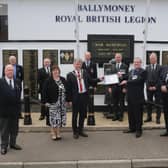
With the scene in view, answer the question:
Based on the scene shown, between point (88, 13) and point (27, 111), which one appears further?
point (88, 13)

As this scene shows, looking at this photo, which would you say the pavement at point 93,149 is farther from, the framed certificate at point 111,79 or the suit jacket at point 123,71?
the suit jacket at point 123,71

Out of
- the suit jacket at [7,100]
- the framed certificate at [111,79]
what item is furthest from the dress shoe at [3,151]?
the framed certificate at [111,79]

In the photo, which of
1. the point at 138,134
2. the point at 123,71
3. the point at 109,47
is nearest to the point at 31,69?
the point at 109,47

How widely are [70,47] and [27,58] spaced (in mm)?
1318

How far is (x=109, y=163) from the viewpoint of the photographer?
9.36 meters

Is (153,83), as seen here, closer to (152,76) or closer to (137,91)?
(152,76)

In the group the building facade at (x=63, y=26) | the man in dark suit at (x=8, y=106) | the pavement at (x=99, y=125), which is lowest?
the pavement at (x=99, y=125)

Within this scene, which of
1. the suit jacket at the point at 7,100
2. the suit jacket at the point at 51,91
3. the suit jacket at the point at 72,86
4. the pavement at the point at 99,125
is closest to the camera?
the suit jacket at the point at 7,100

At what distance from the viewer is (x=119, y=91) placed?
42.9 ft

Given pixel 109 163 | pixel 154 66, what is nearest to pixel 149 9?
pixel 154 66

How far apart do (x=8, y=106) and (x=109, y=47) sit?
502cm

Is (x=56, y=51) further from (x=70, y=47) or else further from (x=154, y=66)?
(x=154, y=66)

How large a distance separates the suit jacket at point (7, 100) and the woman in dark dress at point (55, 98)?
41.6 inches

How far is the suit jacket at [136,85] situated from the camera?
1140 centimetres
